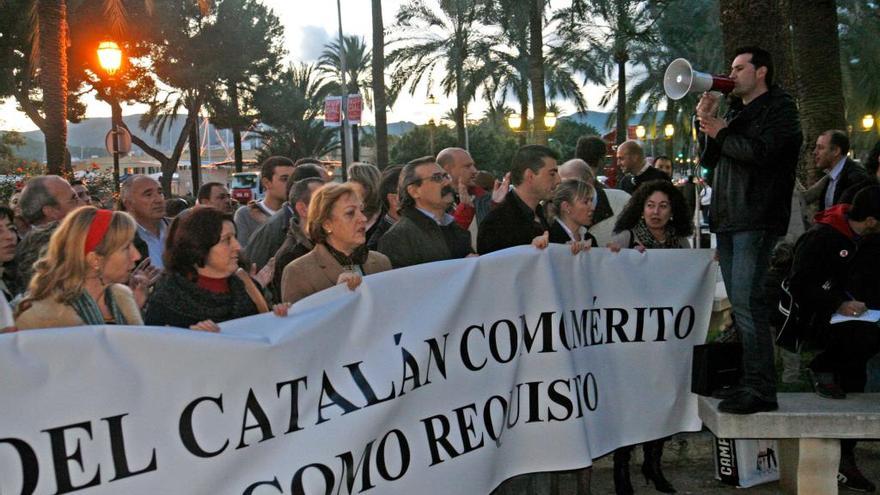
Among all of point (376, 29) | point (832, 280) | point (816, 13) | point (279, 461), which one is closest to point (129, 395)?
point (279, 461)

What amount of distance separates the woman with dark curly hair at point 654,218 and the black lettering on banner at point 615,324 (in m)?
0.61

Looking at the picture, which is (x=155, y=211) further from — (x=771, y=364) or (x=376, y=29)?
(x=376, y=29)

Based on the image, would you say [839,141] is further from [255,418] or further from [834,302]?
[255,418]

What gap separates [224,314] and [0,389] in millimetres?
1313

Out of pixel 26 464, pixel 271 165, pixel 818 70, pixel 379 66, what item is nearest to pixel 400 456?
pixel 26 464

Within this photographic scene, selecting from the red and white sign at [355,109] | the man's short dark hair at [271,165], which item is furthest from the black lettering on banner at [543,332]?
the red and white sign at [355,109]

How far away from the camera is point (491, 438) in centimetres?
484

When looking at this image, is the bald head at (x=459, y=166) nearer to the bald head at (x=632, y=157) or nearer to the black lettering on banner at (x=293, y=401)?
the bald head at (x=632, y=157)

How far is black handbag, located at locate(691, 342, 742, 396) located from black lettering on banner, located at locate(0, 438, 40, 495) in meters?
3.47

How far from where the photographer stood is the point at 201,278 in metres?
4.52

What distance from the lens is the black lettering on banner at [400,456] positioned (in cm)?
427

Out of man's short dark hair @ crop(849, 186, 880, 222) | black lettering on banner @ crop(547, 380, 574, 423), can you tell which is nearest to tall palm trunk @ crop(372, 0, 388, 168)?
man's short dark hair @ crop(849, 186, 880, 222)

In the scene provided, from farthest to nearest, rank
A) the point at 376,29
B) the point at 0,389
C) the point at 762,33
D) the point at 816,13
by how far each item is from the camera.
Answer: the point at 376,29
the point at 816,13
the point at 762,33
the point at 0,389

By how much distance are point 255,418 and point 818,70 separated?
8.87 metres
